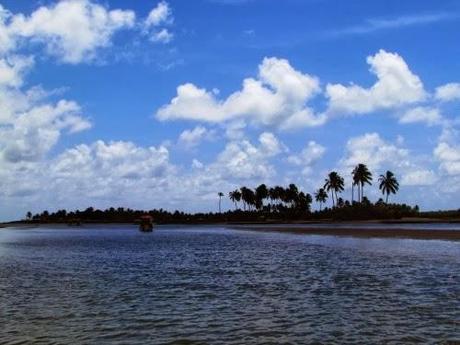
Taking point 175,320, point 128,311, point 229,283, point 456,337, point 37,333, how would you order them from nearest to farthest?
point 456,337
point 37,333
point 175,320
point 128,311
point 229,283

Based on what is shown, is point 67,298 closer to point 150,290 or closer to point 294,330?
point 150,290

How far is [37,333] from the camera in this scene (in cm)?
1941

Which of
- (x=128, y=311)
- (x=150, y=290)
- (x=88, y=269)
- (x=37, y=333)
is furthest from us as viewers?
(x=88, y=269)

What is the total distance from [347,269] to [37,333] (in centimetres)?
2586

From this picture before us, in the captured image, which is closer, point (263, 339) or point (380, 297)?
point (263, 339)

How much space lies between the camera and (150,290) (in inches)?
1228

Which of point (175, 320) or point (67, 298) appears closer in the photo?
point (175, 320)

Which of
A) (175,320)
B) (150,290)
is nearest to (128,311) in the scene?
(175,320)

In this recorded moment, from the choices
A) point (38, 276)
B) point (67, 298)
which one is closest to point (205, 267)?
point (38, 276)

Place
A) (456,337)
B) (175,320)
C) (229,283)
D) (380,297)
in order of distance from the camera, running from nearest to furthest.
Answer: (456,337) → (175,320) → (380,297) → (229,283)

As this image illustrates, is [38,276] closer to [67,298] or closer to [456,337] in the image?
[67,298]

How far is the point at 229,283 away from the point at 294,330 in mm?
14516

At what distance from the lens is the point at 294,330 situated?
19.7 metres

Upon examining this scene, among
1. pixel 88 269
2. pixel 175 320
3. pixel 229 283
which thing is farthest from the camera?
pixel 88 269
